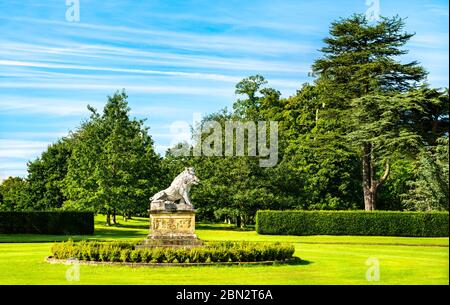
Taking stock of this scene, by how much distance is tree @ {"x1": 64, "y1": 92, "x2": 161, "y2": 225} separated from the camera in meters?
53.2

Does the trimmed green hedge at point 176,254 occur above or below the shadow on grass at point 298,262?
above

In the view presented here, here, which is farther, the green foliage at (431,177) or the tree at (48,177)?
the tree at (48,177)

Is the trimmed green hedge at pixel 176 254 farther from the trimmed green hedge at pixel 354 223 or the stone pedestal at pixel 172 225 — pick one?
the trimmed green hedge at pixel 354 223

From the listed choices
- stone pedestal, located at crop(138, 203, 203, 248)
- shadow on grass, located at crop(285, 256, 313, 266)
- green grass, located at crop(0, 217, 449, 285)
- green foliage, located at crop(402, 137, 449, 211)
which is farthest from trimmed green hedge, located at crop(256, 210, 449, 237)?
stone pedestal, located at crop(138, 203, 203, 248)

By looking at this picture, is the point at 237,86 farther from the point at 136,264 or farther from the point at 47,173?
the point at 136,264

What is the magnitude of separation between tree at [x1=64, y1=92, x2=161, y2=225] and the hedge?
6.89m

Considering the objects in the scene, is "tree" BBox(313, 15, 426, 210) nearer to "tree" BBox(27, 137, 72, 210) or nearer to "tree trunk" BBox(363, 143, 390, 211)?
"tree trunk" BBox(363, 143, 390, 211)

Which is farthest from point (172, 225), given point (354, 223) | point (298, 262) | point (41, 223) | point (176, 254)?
point (41, 223)

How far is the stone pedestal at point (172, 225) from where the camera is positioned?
82.9 ft

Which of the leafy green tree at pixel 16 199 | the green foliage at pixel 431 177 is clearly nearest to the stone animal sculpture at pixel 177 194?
the green foliage at pixel 431 177

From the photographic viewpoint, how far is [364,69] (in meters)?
50.2

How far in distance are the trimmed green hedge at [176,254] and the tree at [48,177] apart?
38.3 m

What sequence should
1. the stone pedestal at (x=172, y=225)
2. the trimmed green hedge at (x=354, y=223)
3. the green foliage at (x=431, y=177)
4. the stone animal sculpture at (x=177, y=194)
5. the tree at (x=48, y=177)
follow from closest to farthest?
the stone pedestal at (x=172, y=225)
the stone animal sculpture at (x=177, y=194)
the green foliage at (x=431, y=177)
the trimmed green hedge at (x=354, y=223)
the tree at (x=48, y=177)
